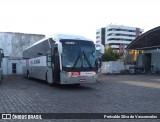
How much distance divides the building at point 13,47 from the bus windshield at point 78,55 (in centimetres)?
2954

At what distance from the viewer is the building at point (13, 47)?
48156mm

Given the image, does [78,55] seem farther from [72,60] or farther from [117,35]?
[117,35]

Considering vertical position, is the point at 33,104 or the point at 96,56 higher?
the point at 96,56

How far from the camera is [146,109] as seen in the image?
11.7 m

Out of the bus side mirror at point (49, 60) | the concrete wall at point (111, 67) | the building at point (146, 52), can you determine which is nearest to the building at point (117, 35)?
the building at point (146, 52)

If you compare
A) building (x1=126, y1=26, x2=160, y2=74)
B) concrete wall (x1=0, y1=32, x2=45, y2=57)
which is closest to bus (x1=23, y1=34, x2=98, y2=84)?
concrete wall (x1=0, y1=32, x2=45, y2=57)

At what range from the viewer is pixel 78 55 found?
66.1 feet

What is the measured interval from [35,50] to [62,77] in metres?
10.1

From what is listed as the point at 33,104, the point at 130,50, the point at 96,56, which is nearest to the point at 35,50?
the point at 96,56

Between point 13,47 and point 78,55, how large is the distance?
1203 inches

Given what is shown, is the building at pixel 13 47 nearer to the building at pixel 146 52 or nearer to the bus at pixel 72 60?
the building at pixel 146 52

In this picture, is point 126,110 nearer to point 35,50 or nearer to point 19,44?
point 35,50

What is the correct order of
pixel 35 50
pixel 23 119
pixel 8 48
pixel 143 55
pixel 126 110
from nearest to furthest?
pixel 23 119
pixel 126 110
pixel 35 50
pixel 8 48
pixel 143 55

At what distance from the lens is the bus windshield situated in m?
20.0
